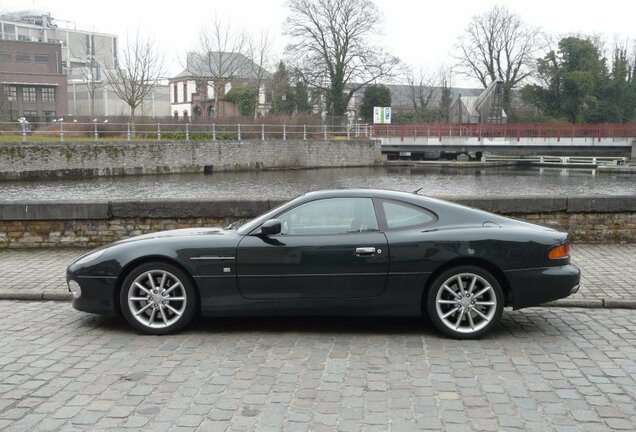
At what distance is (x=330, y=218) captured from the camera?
18.4 ft

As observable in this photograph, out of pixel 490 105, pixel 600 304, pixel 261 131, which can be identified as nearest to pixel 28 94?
pixel 261 131

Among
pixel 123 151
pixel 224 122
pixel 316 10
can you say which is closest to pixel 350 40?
pixel 316 10

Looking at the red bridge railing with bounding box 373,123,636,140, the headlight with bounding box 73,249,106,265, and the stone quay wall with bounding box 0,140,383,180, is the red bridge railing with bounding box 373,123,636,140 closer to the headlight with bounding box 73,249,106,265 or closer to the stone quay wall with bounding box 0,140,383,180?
the stone quay wall with bounding box 0,140,383,180

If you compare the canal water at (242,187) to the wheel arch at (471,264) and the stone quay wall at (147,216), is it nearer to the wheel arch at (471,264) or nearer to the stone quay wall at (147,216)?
the stone quay wall at (147,216)

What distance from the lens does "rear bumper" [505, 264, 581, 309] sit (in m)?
5.39

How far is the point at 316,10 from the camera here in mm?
62562

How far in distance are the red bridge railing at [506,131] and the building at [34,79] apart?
5153 centimetres

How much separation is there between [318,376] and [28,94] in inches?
3668

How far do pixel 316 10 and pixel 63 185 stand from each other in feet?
124

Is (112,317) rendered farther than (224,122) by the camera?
No

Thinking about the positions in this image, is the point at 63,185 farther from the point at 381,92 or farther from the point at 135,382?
the point at 381,92

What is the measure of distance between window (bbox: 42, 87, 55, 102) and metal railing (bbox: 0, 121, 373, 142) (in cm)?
4407

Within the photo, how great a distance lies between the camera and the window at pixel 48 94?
8762cm

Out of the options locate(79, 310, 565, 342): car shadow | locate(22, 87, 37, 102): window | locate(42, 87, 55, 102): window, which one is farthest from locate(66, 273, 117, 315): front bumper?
locate(42, 87, 55, 102): window
